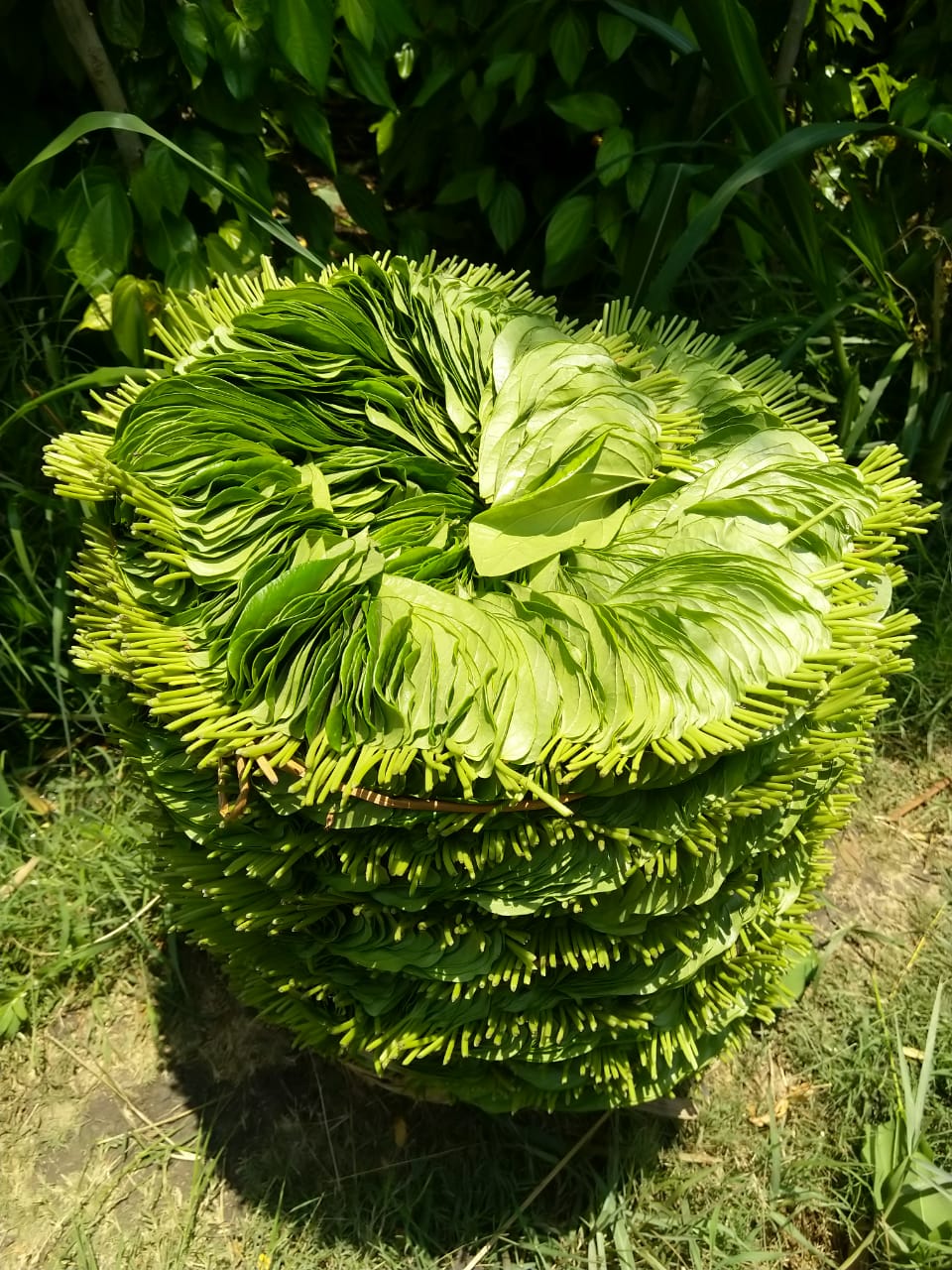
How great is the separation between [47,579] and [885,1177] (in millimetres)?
1884

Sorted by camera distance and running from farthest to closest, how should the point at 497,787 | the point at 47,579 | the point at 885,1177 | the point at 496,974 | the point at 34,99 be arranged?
the point at 47,579
the point at 34,99
the point at 885,1177
the point at 496,974
the point at 497,787

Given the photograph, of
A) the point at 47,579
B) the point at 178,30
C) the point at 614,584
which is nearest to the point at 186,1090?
the point at 47,579

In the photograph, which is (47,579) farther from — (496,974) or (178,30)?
(496,974)

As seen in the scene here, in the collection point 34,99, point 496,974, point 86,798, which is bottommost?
point 86,798

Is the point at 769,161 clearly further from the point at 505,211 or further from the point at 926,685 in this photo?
the point at 926,685

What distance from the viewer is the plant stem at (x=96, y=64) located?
1665mm

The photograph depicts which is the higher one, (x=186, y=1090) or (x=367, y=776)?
(x=367, y=776)

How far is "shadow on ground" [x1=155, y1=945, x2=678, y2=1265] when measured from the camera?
1.55 meters

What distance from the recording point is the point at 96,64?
5.64 ft

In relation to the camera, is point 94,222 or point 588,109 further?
point 588,109

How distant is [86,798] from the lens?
206cm

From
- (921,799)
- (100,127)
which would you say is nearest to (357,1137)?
(921,799)

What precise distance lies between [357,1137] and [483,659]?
106cm

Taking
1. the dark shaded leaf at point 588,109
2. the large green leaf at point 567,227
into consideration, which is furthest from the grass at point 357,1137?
the dark shaded leaf at point 588,109
